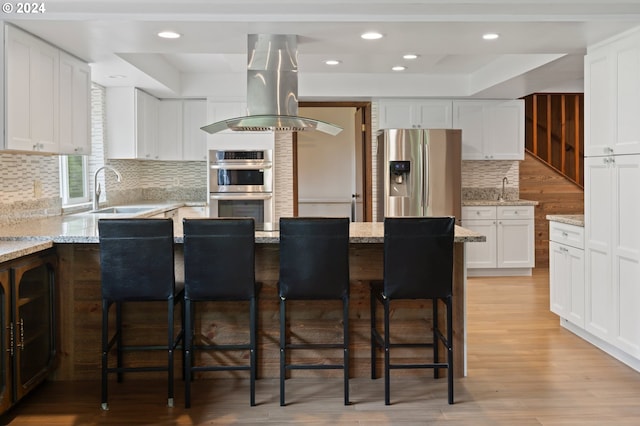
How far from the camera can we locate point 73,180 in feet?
18.7

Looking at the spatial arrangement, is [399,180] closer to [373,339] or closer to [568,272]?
[568,272]

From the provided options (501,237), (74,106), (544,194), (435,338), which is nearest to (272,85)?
(74,106)

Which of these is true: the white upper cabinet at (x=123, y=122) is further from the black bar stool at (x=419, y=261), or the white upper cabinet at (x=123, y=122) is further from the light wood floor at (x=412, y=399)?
the black bar stool at (x=419, y=261)

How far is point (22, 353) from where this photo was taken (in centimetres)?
318

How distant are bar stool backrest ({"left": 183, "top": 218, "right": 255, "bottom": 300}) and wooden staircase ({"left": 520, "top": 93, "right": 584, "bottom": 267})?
5.66 metres

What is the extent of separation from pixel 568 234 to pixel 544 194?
3.46m

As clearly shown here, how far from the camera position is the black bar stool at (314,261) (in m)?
3.23

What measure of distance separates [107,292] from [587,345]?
10.9 feet

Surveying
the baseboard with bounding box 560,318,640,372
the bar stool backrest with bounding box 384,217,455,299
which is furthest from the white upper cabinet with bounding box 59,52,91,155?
the baseboard with bounding box 560,318,640,372

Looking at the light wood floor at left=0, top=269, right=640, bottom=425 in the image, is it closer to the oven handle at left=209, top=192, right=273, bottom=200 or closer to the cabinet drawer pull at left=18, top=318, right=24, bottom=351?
the cabinet drawer pull at left=18, top=318, right=24, bottom=351

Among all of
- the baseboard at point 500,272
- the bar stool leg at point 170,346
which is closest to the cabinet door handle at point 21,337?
the bar stool leg at point 170,346

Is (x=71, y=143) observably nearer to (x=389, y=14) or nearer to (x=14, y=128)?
(x=14, y=128)

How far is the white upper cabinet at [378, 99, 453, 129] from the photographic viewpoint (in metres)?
7.10

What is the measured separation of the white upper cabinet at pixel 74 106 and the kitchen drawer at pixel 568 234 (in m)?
3.85
